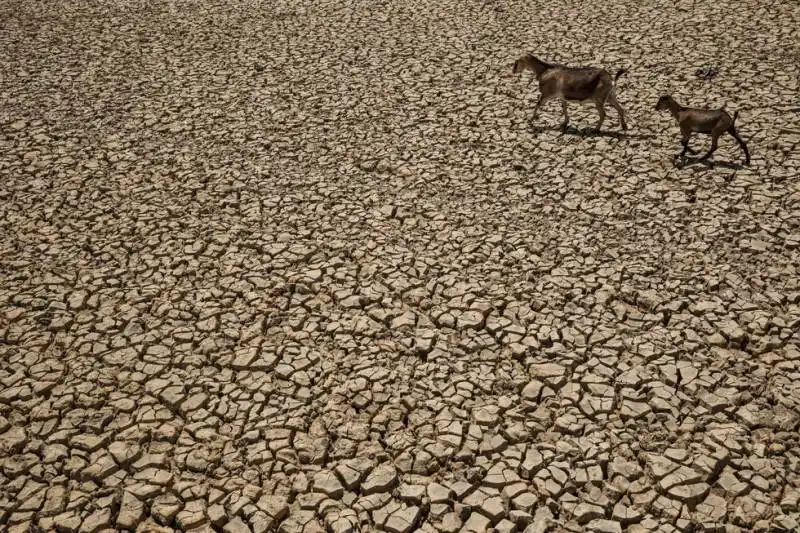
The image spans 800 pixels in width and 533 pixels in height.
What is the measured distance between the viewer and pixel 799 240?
5.95 m

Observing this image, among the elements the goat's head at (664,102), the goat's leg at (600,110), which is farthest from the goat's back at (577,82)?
the goat's head at (664,102)

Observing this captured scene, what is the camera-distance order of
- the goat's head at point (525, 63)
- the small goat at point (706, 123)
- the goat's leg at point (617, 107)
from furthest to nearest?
1. the goat's head at point (525, 63)
2. the goat's leg at point (617, 107)
3. the small goat at point (706, 123)

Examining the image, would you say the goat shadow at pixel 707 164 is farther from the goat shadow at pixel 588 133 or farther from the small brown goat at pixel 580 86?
the small brown goat at pixel 580 86

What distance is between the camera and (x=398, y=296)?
18.4 ft

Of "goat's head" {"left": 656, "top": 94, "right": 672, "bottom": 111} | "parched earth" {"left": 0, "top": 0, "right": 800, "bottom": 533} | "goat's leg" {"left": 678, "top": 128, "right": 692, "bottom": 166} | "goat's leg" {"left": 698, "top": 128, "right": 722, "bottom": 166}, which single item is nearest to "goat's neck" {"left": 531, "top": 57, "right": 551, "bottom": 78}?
"parched earth" {"left": 0, "top": 0, "right": 800, "bottom": 533}

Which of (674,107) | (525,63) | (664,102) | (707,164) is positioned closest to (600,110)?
(664,102)

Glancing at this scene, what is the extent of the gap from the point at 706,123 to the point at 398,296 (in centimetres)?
380

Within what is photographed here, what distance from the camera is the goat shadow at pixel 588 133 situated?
7.75m

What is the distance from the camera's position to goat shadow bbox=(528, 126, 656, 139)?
775 centimetres

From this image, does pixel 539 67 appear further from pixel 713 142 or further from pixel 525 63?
pixel 713 142

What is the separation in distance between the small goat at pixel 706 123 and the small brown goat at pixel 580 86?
63 centimetres

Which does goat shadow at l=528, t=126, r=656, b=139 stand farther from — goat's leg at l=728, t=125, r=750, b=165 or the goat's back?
goat's leg at l=728, t=125, r=750, b=165

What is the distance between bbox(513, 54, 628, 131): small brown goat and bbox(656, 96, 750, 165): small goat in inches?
24.9

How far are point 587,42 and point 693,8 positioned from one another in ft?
7.63
